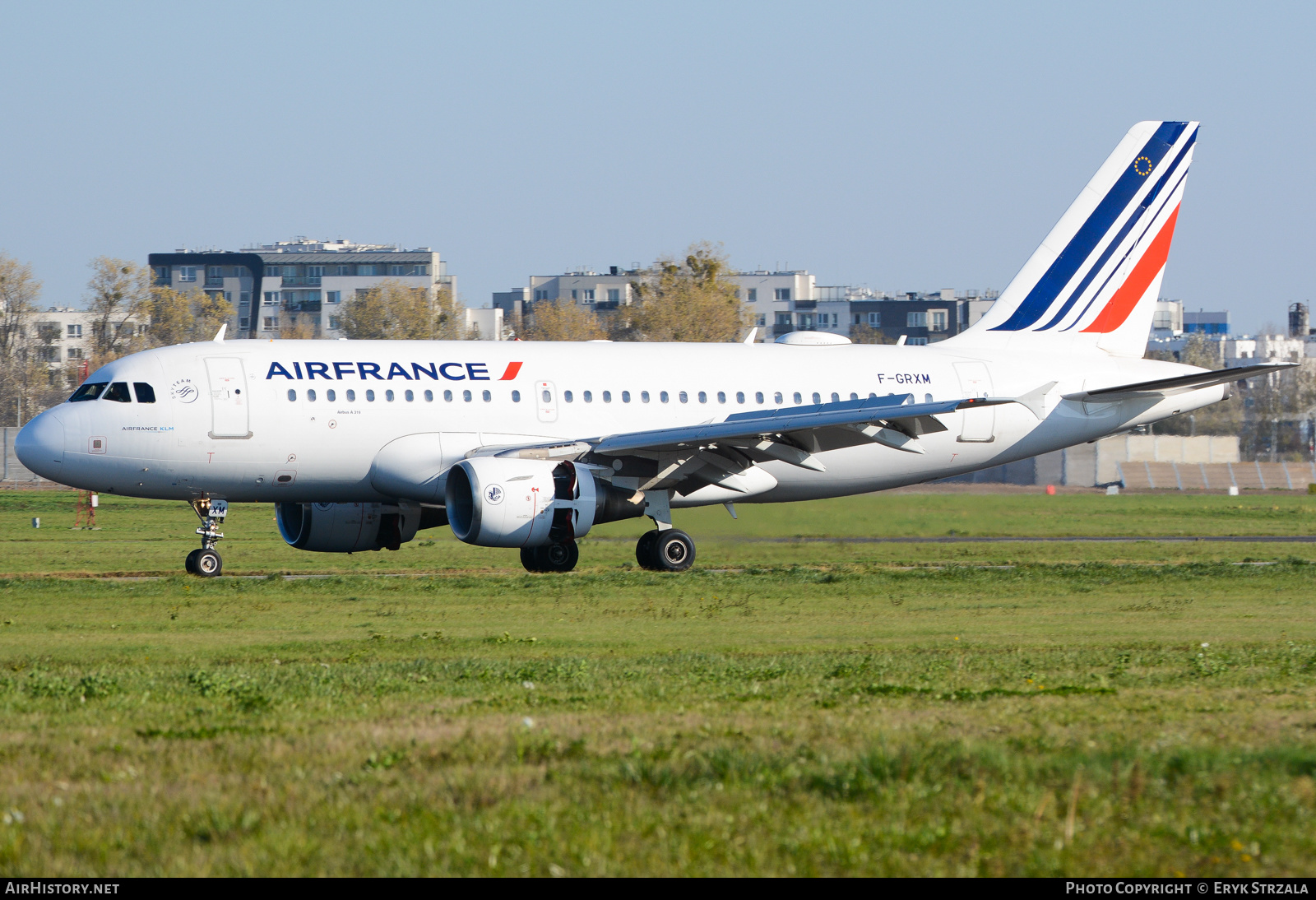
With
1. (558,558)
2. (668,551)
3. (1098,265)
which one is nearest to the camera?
(668,551)

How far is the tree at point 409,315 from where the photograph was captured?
102188 millimetres

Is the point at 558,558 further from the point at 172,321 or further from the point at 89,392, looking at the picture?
the point at 172,321

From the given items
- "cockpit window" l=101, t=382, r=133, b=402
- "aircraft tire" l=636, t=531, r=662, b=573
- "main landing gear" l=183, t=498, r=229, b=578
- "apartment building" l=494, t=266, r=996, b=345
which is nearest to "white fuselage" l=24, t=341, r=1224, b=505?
"cockpit window" l=101, t=382, r=133, b=402

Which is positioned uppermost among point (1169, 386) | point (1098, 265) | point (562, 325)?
point (562, 325)

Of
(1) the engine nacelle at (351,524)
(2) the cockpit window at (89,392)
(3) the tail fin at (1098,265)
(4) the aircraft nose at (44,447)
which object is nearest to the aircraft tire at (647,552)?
(1) the engine nacelle at (351,524)

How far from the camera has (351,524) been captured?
2977cm

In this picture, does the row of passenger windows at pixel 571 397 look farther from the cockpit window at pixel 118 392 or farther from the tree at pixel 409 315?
the tree at pixel 409 315

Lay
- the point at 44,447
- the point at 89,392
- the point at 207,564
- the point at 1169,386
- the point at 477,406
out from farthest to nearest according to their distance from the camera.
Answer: the point at 1169,386 < the point at 477,406 < the point at 207,564 < the point at 89,392 < the point at 44,447

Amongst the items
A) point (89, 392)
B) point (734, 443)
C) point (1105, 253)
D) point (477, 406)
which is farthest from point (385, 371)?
point (1105, 253)

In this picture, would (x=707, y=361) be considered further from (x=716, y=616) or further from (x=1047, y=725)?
(x=1047, y=725)

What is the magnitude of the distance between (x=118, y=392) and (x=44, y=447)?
155 centimetres

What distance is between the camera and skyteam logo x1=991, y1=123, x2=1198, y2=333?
34156mm

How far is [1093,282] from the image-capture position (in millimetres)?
34188

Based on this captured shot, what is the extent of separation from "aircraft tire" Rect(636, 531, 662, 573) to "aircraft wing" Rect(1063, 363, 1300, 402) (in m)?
9.98
